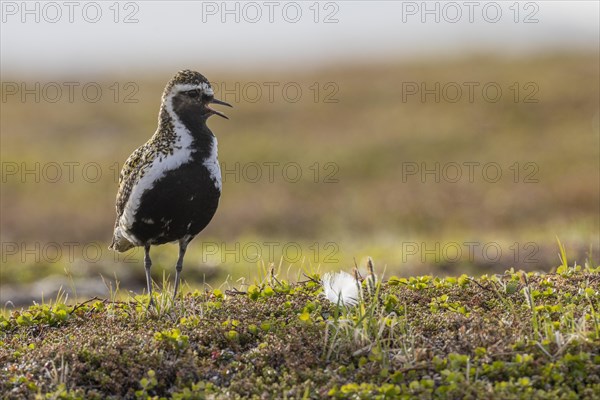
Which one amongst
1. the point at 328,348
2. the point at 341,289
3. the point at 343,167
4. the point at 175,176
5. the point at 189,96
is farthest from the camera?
the point at 343,167

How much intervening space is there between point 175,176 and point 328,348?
2.38 metres

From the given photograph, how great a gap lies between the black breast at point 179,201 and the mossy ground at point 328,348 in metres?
0.78

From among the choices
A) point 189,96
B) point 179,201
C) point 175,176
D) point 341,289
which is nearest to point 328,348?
point 341,289

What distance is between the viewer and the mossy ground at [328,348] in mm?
6262

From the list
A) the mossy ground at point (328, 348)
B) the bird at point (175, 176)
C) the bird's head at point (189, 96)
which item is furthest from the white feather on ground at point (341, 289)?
the bird's head at point (189, 96)

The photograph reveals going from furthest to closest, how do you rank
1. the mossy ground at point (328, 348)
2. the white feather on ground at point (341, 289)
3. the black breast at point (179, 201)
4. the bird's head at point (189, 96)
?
the bird's head at point (189, 96), the black breast at point (179, 201), the white feather on ground at point (341, 289), the mossy ground at point (328, 348)

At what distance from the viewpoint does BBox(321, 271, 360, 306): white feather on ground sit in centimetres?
757

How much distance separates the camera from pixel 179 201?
8195 millimetres

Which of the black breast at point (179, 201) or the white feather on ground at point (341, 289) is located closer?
the white feather on ground at point (341, 289)

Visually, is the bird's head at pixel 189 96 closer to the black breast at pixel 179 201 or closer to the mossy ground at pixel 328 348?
the black breast at pixel 179 201

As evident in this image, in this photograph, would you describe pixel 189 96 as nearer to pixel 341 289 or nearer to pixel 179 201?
pixel 179 201

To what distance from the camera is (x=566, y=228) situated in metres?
17.1

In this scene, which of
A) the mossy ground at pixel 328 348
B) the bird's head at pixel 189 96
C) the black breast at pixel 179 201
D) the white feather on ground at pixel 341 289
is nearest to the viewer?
the mossy ground at pixel 328 348

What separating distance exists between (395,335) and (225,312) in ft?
5.53
